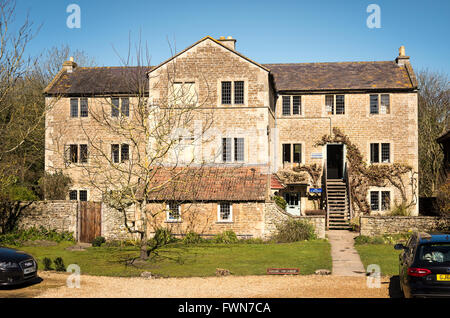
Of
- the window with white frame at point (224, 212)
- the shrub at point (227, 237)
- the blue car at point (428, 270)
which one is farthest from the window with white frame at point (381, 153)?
the blue car at point (428, 270)

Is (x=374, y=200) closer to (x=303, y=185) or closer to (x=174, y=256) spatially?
(x=303, y=185)

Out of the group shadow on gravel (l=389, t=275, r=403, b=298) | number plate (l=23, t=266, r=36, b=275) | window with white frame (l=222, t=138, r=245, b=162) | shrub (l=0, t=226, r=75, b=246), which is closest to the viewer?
shadow on gravel (l=389, t=275, r=403, b=298)

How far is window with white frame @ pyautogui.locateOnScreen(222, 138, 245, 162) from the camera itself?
29531 mm

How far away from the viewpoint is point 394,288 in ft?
49.8

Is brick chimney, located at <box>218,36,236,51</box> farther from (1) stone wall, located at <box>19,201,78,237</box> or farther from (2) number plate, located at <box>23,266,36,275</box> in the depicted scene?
(2) number plate, located at <box>23,266,36,275</box>

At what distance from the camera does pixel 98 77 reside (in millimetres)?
36688

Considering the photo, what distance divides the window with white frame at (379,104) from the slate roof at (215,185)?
1038 centimetres

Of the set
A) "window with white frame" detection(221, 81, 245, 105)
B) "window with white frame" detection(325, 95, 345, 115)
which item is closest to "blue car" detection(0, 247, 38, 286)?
"window with white frame" detection(221, 81, 245, 105)

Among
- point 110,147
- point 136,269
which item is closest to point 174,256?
point 136,269

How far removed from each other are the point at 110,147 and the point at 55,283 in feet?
64.6

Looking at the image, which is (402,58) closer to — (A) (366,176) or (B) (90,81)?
(A) (366,176)

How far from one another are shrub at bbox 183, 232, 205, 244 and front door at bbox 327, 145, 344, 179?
14.0m

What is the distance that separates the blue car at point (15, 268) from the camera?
14.9m

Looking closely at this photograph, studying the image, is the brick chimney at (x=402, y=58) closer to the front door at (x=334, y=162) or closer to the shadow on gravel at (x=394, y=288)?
the front door at (x=334, y=162)
